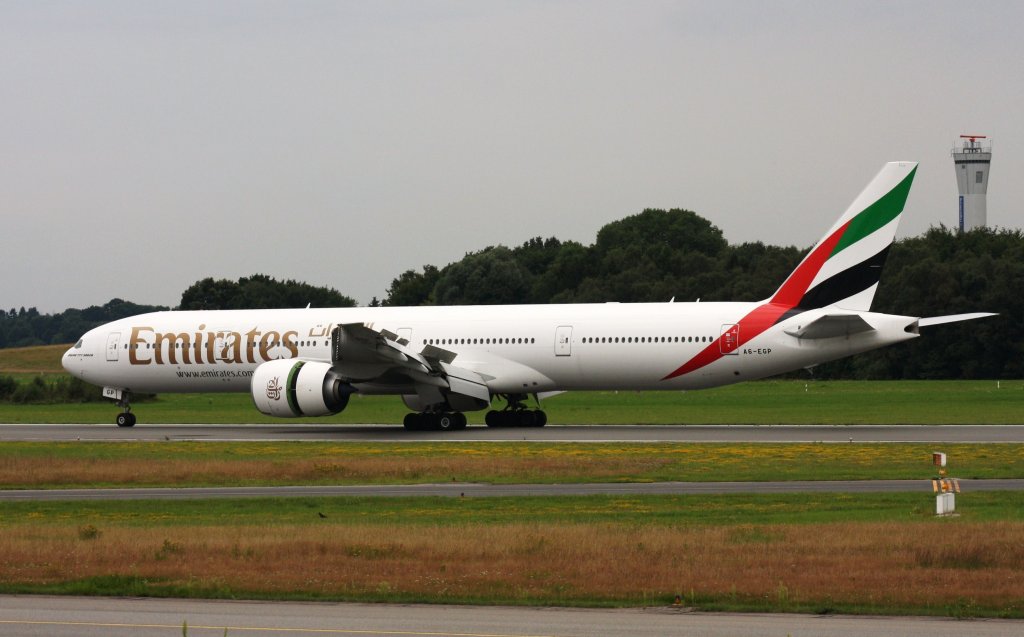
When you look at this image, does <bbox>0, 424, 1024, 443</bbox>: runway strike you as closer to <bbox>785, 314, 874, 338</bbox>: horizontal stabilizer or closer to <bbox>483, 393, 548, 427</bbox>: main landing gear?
<bbox>483, 393, 548, 427</bbox>: main landing gear

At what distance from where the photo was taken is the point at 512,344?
39.1 metres

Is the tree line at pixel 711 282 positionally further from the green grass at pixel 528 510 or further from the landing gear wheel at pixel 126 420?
the green grass at pixel 528 510

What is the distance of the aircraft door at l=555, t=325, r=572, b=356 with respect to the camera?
1506 inches

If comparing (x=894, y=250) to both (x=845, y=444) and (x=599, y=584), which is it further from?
(x=599, y=584)

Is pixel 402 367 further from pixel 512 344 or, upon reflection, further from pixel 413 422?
pixel 512 344

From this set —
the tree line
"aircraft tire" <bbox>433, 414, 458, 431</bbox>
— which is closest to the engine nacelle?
"aircraft tire" <bbox>433, 414, 458, 431</bbox>

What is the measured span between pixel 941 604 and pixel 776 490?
9902 mm

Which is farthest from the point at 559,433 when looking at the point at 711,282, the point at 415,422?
the point at 711,282

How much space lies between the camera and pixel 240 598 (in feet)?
44.1

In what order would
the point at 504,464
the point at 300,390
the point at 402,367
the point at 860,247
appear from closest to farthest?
the point at 504,464, the point at 860,247, the point at 300,390, the point at 402,367

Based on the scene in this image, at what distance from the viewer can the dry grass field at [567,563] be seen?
518 inches

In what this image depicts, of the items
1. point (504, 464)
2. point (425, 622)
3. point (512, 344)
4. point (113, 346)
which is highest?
point (512, 344)

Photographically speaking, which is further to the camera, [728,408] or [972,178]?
[972,178]

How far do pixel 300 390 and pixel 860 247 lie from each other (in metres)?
15.6
